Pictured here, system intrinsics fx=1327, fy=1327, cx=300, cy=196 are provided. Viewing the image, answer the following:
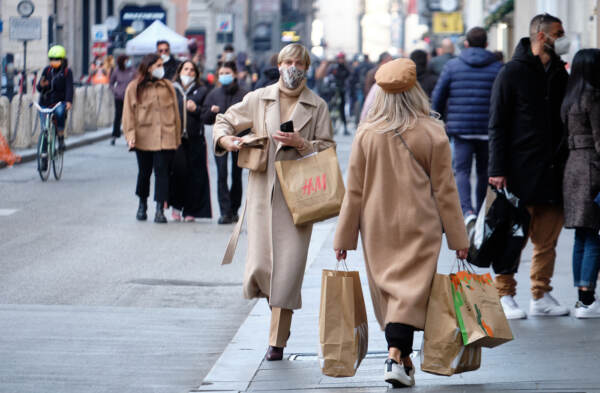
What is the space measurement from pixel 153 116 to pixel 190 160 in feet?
2.08

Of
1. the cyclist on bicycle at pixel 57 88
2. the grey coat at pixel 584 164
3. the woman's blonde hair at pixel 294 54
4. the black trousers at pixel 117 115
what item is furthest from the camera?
the black trousers at pixel 117 115

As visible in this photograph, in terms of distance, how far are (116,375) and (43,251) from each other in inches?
203

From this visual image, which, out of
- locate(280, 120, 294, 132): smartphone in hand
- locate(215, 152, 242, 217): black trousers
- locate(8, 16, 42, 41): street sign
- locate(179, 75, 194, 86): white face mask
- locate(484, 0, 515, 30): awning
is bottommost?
locate(215, 152, 242, 217): black trousers

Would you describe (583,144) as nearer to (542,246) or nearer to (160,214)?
(542,246)

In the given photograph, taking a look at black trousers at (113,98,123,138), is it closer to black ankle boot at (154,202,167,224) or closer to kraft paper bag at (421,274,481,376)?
black ankle boot at (154,202,167,224)

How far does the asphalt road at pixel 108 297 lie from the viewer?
274 inches

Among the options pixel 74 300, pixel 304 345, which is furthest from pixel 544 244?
pixel 74 300

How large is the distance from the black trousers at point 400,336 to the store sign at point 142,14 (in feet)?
123

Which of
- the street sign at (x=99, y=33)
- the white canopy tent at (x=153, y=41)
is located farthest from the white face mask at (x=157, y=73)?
the street sign at (x=99, y=33)

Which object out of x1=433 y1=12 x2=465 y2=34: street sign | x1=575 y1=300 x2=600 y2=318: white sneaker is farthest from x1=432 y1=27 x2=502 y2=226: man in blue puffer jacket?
x1=433 y1=12 x2=465 y2=34: street sign

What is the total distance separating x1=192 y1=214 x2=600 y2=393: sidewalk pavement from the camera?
241 inches

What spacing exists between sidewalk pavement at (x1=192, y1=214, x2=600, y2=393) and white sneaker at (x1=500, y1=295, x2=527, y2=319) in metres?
0.05

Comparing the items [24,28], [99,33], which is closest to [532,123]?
[24,28]

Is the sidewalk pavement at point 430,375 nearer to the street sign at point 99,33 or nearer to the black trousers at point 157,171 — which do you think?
the black trousers at point 157,171
